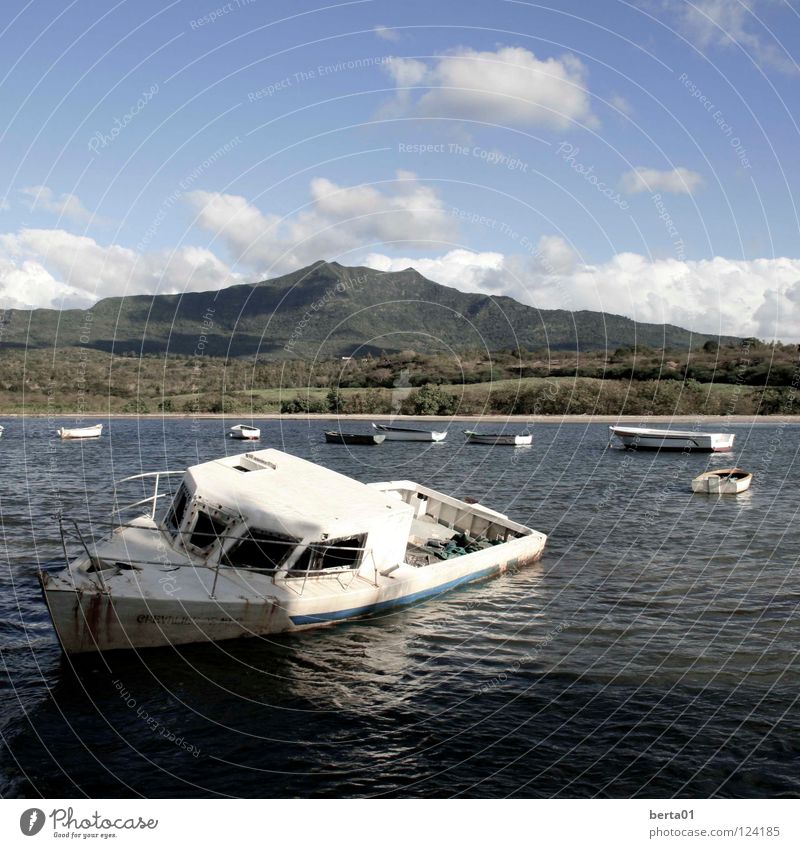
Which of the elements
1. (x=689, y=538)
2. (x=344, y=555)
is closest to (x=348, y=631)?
(x=344, y=555)

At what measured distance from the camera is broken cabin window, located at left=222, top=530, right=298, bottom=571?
23.4 m

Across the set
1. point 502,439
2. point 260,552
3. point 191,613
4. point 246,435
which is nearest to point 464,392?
point 502,439

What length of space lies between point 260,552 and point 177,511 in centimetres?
443

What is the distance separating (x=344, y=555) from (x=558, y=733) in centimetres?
946

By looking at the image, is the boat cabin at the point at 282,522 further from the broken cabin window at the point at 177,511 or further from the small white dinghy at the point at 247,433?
the small white dinghy at the point at 247,433

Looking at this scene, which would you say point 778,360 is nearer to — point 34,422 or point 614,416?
point 614,416

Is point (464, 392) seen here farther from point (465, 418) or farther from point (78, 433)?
point (78, 433)

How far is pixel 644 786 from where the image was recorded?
50.9 feet

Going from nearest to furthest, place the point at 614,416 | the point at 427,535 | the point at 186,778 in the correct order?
the point at 186,778 → the point at 427,535 → the point at 614,416

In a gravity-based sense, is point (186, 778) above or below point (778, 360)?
below

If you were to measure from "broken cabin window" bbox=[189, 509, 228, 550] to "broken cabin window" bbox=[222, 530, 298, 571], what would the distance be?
906mm

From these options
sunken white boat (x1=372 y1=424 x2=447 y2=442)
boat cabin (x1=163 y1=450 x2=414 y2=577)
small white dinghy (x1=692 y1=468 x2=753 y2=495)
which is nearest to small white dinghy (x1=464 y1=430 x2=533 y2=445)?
sunken white boat (x1=372 y1=424 x2=447 y2=442)

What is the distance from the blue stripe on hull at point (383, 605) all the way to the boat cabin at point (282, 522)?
129cm

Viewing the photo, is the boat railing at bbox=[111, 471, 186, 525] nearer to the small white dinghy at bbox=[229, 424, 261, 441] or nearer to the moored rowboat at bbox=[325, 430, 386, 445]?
the moored rowboat at bbox=[325, 430, 386, 445]
